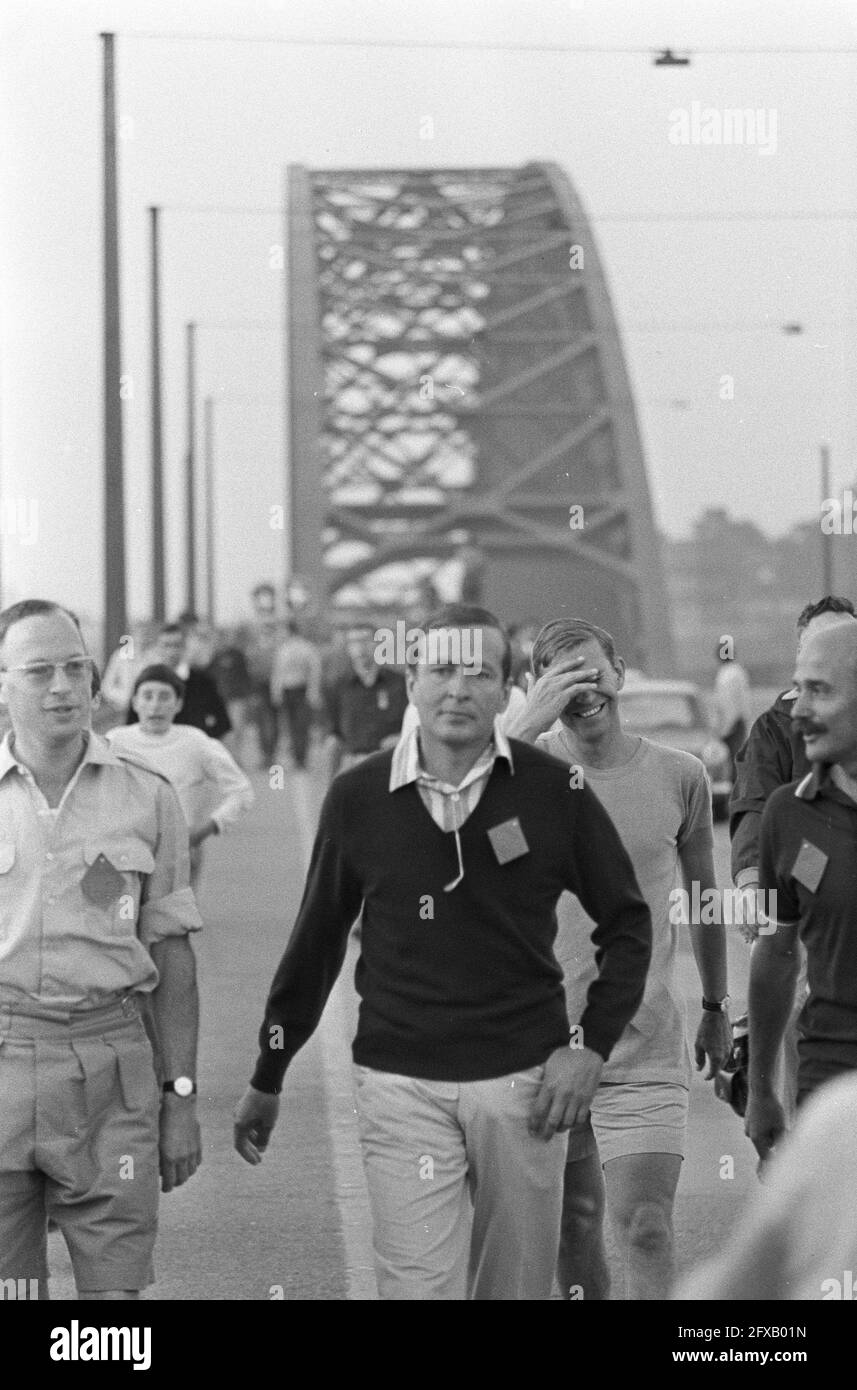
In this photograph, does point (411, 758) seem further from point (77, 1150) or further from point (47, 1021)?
point (77, 1150)

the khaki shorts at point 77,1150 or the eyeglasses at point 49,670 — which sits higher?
the eyeglasses at point 49,670

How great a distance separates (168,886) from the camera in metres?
4.70

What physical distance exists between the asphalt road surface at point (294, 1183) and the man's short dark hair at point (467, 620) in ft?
6.31

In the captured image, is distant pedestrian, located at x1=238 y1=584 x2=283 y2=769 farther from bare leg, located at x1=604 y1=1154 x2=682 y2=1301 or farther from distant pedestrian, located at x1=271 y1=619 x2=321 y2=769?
bare leg, located at x1=604 y1=1154 x2=682 y2=1301

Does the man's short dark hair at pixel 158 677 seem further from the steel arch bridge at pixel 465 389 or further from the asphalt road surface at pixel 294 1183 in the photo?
the steel arch bridge at pixel 465 389

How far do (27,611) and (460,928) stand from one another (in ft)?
3.58

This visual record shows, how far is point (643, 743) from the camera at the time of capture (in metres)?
5.45

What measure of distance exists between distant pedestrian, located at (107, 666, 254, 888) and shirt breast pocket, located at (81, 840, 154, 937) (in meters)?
5.40

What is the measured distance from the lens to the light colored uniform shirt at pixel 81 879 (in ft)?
14.6

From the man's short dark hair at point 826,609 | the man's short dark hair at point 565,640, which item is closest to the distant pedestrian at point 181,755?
the man's short dark hair at point 826,609

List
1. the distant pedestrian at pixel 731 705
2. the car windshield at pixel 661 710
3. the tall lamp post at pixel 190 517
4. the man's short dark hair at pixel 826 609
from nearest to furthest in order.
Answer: the man's short dark hair at pixel 826 609
the distant pedestrian at pixel 731 705
the car windshield at pixel 661 710
the tall lamp post at pixel 190 517
